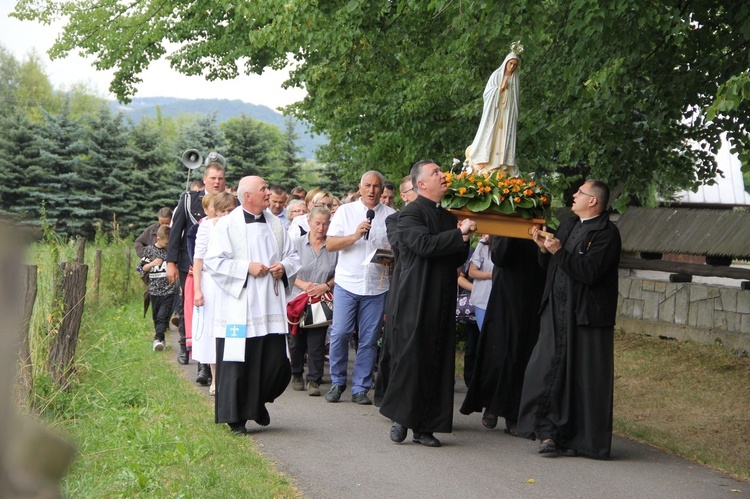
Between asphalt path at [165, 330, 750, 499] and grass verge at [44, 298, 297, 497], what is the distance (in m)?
0.34

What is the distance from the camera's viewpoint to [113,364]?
11.6 metres

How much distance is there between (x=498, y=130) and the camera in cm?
960

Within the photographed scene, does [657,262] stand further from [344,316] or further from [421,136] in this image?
[344,316]

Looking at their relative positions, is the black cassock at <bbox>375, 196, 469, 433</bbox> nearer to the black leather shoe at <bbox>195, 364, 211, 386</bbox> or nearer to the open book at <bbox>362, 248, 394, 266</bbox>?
the open book at <bbox>362, 248, 394, 266</bbox>

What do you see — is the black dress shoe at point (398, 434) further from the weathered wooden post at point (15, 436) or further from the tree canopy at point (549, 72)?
the weathered wooden post at point (15, 436)

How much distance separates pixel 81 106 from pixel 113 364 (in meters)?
73.7

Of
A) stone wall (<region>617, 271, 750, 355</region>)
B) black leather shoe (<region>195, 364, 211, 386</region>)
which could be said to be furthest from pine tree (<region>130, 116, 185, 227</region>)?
black leather shoe (<region>195, 364, 211, 386</region>)

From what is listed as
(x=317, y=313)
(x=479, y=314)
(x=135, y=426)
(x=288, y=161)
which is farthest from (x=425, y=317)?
(x=288, y=161)

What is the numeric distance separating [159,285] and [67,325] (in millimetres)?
5409

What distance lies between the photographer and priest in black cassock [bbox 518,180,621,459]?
26.6 feet

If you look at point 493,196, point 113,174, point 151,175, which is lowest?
point 493,196

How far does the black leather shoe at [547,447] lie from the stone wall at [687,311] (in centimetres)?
717

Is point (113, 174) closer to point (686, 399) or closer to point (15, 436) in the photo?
point (686, 399)

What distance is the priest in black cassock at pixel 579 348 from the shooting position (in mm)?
8109
